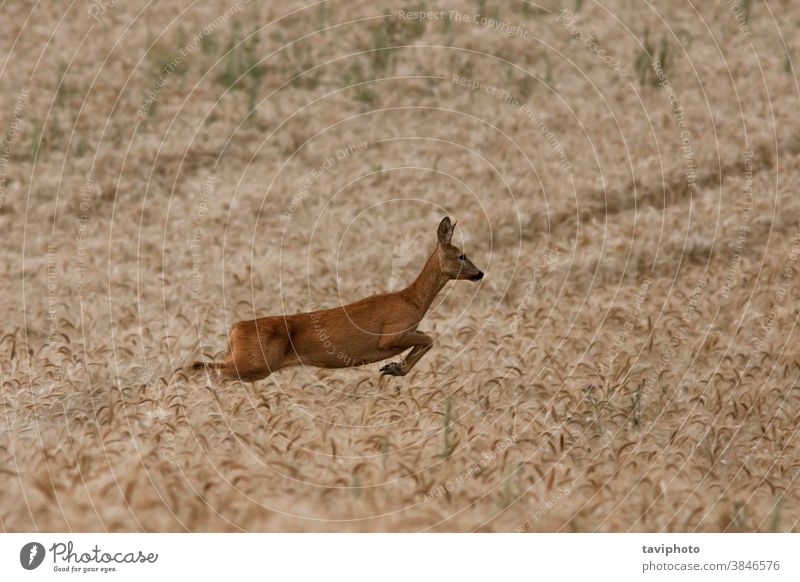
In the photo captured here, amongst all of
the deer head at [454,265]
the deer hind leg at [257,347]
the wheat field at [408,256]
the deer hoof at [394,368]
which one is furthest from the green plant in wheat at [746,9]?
the deer hind leg at [257,347]

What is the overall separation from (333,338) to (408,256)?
13.2 feet

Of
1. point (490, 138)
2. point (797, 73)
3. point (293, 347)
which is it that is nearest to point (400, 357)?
point (293, 347)

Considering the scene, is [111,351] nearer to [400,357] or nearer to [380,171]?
[400,357]

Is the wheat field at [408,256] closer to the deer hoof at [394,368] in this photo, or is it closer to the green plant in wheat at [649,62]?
the green plant in wheat at [649,62]

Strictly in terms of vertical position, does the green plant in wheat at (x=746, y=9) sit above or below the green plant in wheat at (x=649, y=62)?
above

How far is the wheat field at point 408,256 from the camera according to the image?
1019 cm

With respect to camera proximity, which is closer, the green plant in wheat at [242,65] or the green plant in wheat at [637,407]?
the green plant in wheat at [637,407]

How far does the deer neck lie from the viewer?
34.6 ft

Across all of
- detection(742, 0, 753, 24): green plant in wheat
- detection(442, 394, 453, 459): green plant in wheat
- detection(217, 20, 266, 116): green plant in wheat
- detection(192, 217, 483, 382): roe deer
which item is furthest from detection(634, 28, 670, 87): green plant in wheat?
detection(442, 394, 453, 459): green plant in wheat

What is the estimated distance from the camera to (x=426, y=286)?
1056 centimetres
